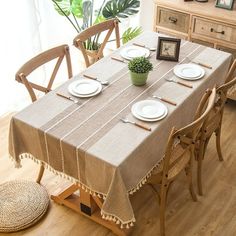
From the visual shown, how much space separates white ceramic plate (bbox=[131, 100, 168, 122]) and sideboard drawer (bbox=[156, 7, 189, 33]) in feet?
4.39

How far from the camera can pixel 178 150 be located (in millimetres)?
2332

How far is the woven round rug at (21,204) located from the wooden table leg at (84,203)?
0.34 feet

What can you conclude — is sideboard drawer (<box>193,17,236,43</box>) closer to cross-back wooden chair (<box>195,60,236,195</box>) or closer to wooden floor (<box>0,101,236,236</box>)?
cross-back wooden chair (<box>195,60,236,195</box>)

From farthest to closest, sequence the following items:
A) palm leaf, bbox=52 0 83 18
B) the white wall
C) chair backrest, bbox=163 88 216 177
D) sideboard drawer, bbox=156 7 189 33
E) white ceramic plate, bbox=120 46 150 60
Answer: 1. the white wall
2. palm leaf, bbox=52 0 83 18
3. sideboard drawer, bbox=156 7 189 33
4. white ceramic plate, bbox=120 46 150 60
5. chair backrest, bbox=163 88 216 177

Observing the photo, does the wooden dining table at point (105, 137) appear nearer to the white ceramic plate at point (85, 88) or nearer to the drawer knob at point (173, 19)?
Result: the white ceramic plate at point (85, 88)

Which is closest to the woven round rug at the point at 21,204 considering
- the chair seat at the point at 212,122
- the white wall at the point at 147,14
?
the chair seat at the point at 212,122

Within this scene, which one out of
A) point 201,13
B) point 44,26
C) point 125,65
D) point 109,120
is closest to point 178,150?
point 109,120

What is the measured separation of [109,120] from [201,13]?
1520 millimetres

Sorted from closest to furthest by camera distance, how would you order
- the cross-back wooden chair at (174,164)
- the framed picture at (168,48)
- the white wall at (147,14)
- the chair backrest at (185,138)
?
the chair backrest at (185,138) < the cross-back wooden chair at (174,164) < the framed picture at (168,48) < the white wall at (147,14)

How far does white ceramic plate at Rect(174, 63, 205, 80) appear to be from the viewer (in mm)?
2422

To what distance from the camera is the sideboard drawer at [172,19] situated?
10.8 feet

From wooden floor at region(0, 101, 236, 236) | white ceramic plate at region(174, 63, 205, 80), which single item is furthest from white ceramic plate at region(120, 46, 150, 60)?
wooden floor at region(0, 101, 236, 236)

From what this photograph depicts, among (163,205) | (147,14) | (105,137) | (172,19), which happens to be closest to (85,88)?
(105,137)

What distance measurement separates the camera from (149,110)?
7.06ft
